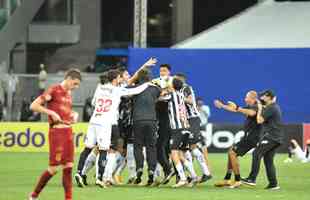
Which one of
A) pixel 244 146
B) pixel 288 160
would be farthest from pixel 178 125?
pixel 288 160

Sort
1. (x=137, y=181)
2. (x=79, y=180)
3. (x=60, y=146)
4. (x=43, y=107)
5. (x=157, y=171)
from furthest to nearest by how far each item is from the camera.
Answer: (x=157, y=171) < (x=137, y=181) < (x=79, y=180) < (x=60, y=146) < (x=43, y=107)

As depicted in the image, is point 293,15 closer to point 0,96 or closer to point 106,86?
point 0,96

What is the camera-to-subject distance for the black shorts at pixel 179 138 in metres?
20.0

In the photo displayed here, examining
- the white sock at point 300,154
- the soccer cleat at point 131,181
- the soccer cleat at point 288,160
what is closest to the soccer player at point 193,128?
the soccer cleat at point 131,181

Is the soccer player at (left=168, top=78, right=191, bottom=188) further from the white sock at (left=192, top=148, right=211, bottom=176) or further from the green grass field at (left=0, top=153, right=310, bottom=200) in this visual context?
the white sock at (left=192, top=148, right=211, bottom=176)

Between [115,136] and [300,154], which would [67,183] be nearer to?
[115,136]

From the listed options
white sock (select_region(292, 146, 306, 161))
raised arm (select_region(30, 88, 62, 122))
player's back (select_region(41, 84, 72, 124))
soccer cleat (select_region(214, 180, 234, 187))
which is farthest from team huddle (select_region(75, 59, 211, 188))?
white sock (select_region(292, 146, 306, 161))

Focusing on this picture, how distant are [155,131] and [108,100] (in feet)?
4.26

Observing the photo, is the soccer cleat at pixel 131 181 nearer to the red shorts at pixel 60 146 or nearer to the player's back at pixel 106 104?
the player's back at pixel 106 104

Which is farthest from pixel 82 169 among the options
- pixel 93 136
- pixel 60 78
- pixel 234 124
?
pixel 60 78

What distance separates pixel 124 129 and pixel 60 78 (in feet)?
64.2

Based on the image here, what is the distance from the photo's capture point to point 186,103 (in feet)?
67.7

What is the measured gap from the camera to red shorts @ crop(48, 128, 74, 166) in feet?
51.0

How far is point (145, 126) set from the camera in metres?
19.9
